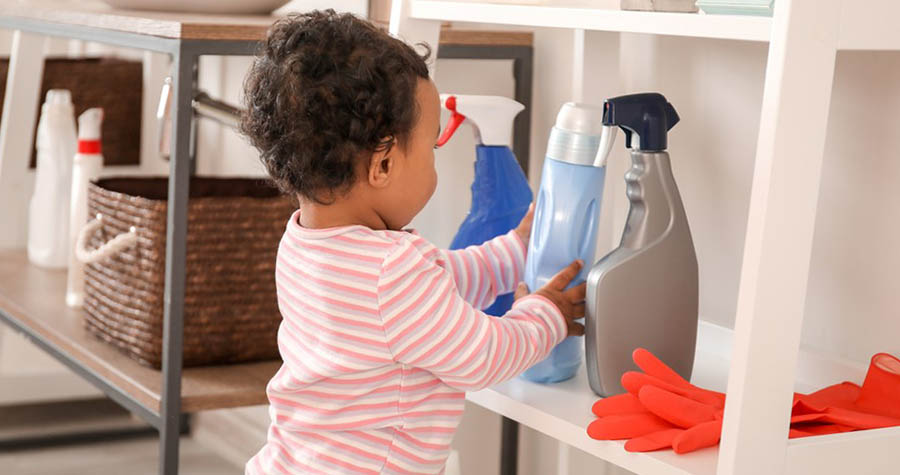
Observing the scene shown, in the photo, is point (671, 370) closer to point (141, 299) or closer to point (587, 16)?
point (587, 16)

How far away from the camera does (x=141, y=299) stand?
1.50m

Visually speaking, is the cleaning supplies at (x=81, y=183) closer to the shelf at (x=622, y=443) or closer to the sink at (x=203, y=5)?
the sink at (x=203, y=5)

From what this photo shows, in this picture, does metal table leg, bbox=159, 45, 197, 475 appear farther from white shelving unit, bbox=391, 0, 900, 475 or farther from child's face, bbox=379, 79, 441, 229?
white shelving unit, bbox=391, 0, 900, 475

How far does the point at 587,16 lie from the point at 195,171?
1.47 m

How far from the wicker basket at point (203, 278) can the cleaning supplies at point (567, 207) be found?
0.55 m

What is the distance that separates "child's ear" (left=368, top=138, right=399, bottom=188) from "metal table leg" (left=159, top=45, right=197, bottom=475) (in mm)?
404

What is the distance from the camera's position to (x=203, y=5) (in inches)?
61.9

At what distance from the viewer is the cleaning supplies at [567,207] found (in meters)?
1.04

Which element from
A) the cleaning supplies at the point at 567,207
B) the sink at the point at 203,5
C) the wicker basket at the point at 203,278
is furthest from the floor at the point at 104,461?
the cleaning supplies at the point at 567,207

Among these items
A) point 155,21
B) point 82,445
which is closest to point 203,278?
point 155,21

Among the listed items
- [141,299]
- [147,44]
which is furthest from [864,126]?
[141,299]

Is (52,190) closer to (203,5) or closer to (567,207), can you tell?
(203,5)

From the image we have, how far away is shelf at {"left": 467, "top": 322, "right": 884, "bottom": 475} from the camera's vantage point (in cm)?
84

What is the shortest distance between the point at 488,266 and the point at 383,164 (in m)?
0.22
